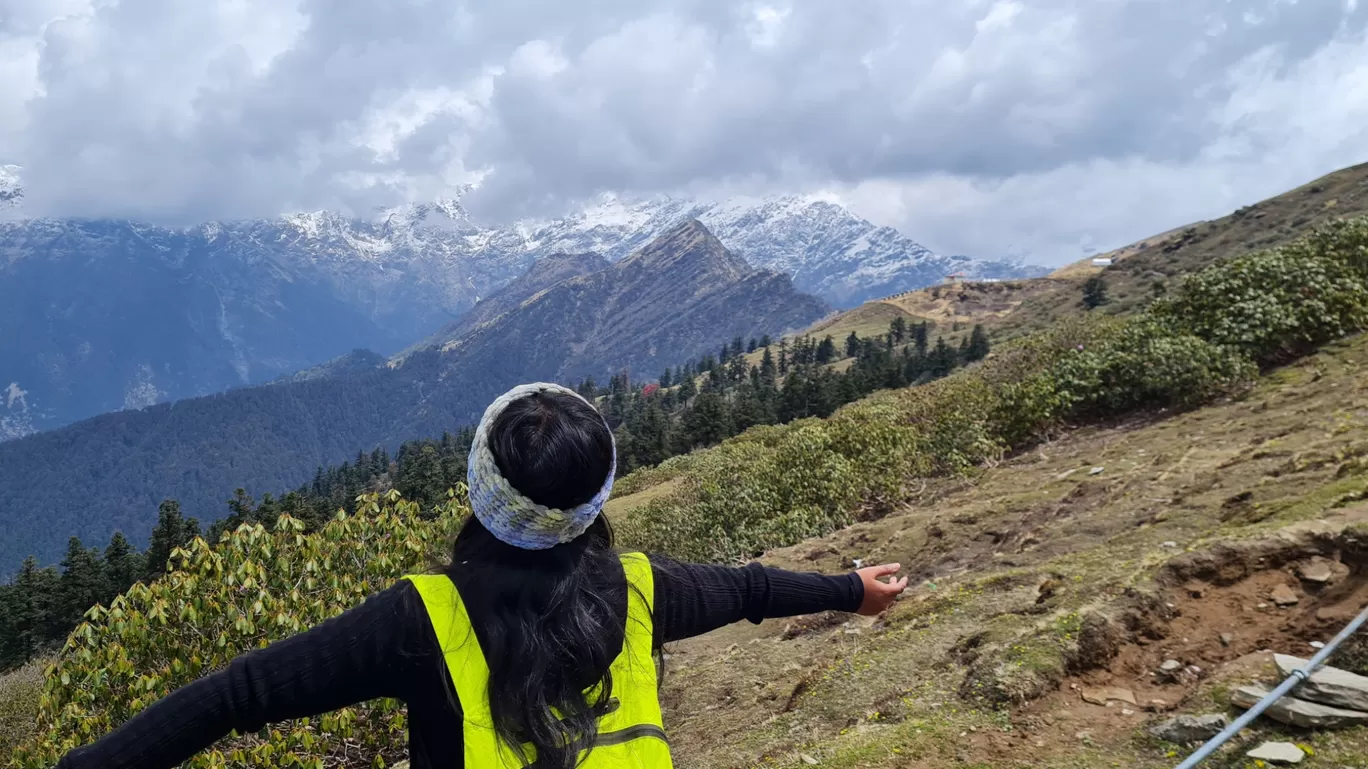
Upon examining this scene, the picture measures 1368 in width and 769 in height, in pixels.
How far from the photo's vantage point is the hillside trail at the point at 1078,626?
428cm

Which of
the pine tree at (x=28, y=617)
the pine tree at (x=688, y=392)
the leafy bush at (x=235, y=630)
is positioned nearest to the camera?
the leafy bush at (x=235, y=630)

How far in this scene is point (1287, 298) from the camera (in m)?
13.7

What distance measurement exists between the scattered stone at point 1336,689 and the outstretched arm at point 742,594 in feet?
6.74

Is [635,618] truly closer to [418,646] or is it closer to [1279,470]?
[418,646]

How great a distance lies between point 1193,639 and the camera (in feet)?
15.5

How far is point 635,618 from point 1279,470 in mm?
7839

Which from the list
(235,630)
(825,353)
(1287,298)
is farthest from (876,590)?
(825,353)

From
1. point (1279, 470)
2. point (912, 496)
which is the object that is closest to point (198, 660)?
point (1279, 470)

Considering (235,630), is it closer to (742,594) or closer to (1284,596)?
(742,594)

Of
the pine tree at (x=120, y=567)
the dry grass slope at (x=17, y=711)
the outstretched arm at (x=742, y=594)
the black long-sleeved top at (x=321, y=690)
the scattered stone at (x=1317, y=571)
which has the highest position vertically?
the pine tree at (x=120, y=567)

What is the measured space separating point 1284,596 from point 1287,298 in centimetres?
1176

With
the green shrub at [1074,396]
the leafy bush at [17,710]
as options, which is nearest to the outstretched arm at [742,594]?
the green shrub at [1074,396]

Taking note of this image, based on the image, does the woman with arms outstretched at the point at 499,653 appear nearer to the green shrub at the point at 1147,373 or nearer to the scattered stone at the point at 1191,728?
the scattered stone at the point at 1191,728

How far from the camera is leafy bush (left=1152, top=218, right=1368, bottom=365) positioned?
13.3 meters
